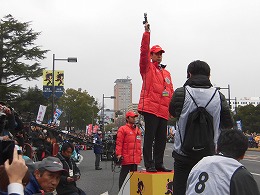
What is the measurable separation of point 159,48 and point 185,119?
69.7 inches

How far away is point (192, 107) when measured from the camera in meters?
4.19

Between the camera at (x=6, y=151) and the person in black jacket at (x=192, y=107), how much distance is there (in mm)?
2317

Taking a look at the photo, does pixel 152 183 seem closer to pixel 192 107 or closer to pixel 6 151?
pixel 192 107

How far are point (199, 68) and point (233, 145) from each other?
60.6 inches

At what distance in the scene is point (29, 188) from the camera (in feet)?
11.8

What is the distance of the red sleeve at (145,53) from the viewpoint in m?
5.20

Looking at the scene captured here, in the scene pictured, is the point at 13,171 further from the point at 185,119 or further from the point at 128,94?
the point at 128,94

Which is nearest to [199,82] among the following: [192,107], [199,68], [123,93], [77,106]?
[199,68]

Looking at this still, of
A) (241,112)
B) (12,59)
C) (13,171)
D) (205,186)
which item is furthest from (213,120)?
(241,112)

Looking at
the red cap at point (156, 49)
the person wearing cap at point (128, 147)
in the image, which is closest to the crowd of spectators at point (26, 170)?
the person wearing cap at point (128, 147)

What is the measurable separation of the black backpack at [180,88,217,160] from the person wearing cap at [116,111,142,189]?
3.39 meters

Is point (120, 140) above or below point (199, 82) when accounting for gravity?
below

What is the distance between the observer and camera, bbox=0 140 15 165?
2150 mm

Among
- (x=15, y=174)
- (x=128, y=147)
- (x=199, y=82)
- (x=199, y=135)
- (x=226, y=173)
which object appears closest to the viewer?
(x=15, y=174)
